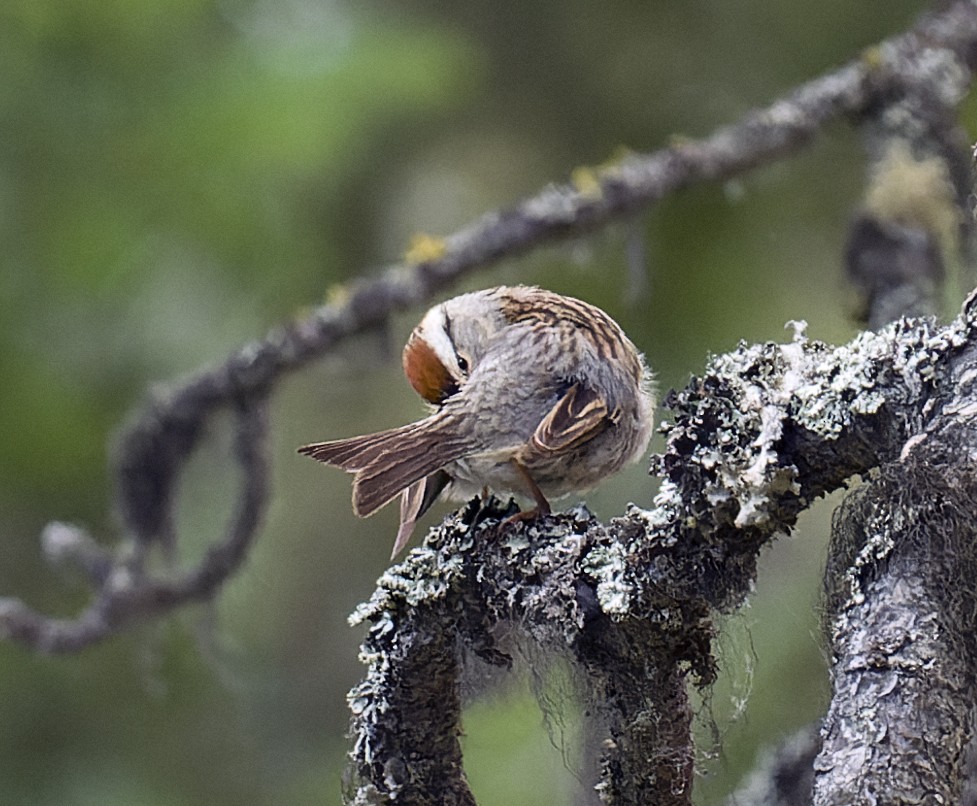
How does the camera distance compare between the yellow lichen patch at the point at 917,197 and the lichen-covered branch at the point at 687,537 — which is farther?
the yellow lichen patch at the point at 917,197

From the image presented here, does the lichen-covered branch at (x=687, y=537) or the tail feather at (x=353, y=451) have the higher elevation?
the tail feather at (x=353, y=451)

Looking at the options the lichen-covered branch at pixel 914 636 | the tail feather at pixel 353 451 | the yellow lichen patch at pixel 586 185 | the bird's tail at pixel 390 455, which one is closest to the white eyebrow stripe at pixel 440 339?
the bird's tail at pixel 390 455

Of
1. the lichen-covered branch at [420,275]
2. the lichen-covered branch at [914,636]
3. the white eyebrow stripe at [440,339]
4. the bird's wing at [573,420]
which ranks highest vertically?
the lichen-covered branch at [420,275]

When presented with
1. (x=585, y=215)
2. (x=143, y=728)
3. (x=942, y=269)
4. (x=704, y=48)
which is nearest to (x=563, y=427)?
(x=585, y=215)

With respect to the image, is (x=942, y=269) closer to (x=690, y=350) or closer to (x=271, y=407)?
(x=690, y=350)

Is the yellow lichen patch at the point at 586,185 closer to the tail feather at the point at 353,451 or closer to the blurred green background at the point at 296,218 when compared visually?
the blurred green background at the point at 296,218

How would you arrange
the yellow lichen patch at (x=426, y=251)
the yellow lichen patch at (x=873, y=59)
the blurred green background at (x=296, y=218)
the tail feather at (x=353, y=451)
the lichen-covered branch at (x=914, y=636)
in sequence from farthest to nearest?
the blurred green background at (x=296, y=218) → the yellow lichen patch at (x=873, y=59) → the yellow lichen patch at (x=426, y=251) → the tail feather at (x=353, y=451) → the lichen-covered branch at (x=914, y=636)

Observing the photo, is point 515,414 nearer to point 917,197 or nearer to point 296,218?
point 917,197

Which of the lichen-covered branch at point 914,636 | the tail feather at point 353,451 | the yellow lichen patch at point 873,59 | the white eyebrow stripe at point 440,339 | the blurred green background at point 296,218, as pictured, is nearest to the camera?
the lichen-covered branch at point 914,636
